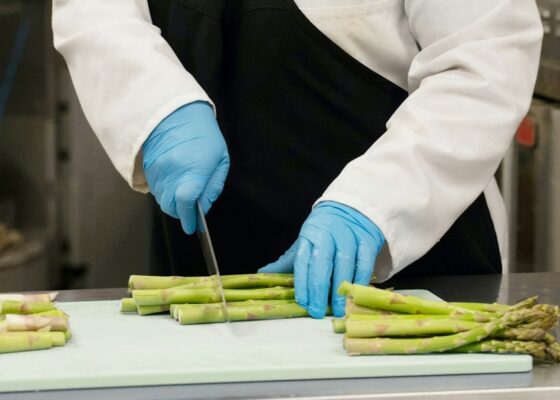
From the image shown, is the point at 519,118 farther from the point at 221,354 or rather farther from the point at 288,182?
the point at 221,354

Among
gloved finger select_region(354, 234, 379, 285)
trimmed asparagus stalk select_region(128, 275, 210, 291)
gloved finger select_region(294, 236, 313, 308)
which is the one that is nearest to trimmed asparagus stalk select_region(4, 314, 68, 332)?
trimmed asparagus stalk select_region(128, 275, 210, 291)

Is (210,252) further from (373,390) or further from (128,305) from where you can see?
(373,390)

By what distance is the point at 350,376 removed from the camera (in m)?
1.30

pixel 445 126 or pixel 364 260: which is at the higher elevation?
pixel 445 126

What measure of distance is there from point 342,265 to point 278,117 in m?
0.41

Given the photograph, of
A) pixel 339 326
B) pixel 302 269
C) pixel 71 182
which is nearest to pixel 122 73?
pixel 302 269

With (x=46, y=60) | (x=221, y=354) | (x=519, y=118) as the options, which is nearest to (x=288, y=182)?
(x=519, y=118)

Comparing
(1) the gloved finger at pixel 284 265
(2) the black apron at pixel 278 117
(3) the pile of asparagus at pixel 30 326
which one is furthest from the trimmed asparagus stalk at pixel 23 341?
(2) the black apron at pixel 278 117

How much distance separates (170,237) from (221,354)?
0.73 m

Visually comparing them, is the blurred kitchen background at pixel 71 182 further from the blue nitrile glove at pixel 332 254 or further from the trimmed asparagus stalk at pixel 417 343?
the trimmed asparagus stalk at pixel 417 343

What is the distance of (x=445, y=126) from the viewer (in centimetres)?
A: 173

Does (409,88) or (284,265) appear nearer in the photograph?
(284,265)

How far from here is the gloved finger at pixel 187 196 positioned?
1646 mm

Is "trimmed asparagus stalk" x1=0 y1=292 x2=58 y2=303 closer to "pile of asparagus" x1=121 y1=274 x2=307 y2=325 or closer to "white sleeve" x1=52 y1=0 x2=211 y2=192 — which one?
"pile of asparagus" x1=121 y1=274 x2=307 y2=325
